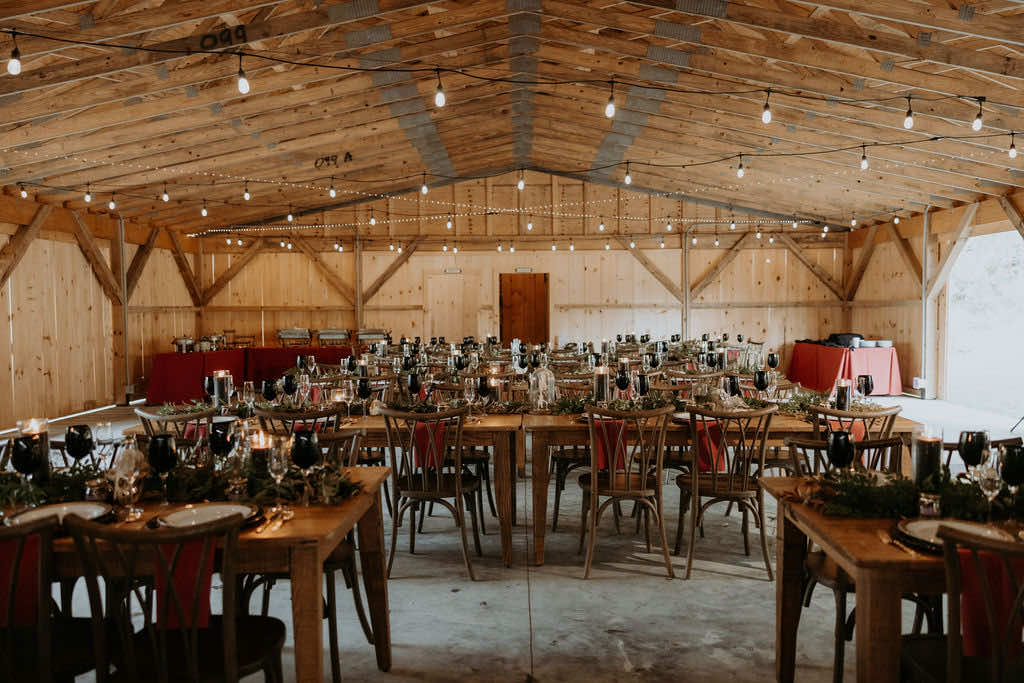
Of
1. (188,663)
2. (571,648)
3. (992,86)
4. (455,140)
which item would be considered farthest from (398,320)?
(188,663)

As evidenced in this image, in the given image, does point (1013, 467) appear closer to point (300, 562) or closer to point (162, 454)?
point (300, 562)

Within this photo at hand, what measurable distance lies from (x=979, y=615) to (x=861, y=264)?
44.9 feet

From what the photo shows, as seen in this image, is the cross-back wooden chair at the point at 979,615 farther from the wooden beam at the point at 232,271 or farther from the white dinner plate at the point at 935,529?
the wooden beam at the point at 232,271

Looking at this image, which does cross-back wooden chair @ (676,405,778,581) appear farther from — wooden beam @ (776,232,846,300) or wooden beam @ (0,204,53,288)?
wooden beam @ (776,232,846,300)

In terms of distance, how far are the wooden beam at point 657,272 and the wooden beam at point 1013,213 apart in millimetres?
6044

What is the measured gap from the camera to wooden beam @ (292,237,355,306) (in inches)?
601

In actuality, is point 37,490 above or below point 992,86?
below

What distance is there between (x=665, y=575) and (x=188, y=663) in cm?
286

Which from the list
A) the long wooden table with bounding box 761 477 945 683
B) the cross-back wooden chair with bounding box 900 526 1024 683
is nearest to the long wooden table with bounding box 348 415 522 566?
the long wooden table with bounding box 761 477 945 683

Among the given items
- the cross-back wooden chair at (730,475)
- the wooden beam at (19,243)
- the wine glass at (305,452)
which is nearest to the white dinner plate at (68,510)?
the wine glass at (305,452)

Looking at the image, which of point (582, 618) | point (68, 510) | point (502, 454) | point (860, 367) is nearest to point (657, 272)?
point (860, 367)

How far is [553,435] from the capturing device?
14.4 ft

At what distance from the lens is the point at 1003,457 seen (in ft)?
8.31

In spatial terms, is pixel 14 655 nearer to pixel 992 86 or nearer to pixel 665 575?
pixel 665 575
